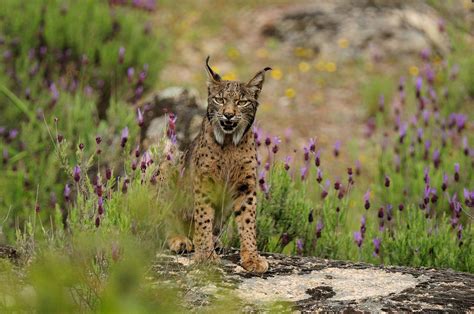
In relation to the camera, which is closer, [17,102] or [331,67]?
[17,102]

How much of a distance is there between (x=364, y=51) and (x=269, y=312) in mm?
8045

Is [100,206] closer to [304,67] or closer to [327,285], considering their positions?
[327,285]

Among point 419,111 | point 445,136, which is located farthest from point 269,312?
point 419,111

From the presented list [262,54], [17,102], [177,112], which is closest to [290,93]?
[262,54]

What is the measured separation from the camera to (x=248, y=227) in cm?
423

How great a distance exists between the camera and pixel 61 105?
6.94 metres

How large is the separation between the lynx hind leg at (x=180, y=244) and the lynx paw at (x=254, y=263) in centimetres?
43

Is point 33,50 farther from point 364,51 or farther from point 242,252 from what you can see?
point 364,51

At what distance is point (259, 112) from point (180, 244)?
214 inches

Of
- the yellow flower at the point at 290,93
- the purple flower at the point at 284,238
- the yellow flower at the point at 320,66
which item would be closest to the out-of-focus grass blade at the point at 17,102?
the purple flower at the point at 284,238

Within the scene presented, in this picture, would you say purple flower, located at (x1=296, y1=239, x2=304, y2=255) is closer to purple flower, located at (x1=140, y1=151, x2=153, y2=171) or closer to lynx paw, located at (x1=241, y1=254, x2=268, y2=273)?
lynx paw, located at (x1=241, y1=254, x2=268, y2=273)

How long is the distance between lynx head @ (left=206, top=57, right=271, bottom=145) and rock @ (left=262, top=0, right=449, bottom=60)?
22.1ft

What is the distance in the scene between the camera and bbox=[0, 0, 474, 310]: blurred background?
498 centimetres

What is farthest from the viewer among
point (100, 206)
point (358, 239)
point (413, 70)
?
point (413, 70)
